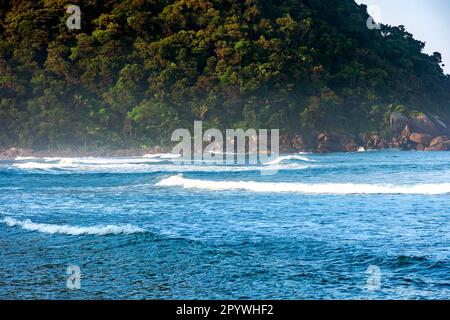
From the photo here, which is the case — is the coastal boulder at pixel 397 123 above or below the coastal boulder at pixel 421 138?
above

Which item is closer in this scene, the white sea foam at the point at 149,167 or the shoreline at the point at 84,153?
the white sea foam at the point at 149,167

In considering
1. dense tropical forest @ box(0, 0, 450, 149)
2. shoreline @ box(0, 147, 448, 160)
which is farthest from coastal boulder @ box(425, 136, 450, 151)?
shoreline @ box(0, 147, 448, 160)

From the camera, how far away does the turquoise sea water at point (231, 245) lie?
36.9 feet

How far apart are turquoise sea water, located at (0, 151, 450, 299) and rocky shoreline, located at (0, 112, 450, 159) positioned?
5710cm

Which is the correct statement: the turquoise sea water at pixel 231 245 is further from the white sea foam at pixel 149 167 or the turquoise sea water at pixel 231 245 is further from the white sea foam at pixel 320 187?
the white sea foam at pixel 149 167

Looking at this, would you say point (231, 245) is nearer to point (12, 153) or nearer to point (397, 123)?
point (12, 153)

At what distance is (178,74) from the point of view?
299 ft

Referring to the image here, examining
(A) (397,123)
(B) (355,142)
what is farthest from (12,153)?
(A) (397,123)

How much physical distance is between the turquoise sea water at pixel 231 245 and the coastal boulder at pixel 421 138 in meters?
66.5

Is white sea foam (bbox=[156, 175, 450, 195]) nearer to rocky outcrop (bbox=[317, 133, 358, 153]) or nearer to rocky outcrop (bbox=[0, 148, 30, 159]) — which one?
rocky outcrop (bbox=[317, 133, 358, 153])

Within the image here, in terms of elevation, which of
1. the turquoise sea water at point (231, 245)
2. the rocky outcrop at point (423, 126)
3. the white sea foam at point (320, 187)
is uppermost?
the rocky outcrop at point (423, 126)

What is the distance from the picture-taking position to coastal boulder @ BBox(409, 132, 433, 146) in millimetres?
90944

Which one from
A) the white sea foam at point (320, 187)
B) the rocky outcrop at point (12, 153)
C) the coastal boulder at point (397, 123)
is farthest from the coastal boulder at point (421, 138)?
the white sea foam at point (320, 187)

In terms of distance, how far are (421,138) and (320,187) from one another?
2602 inches
